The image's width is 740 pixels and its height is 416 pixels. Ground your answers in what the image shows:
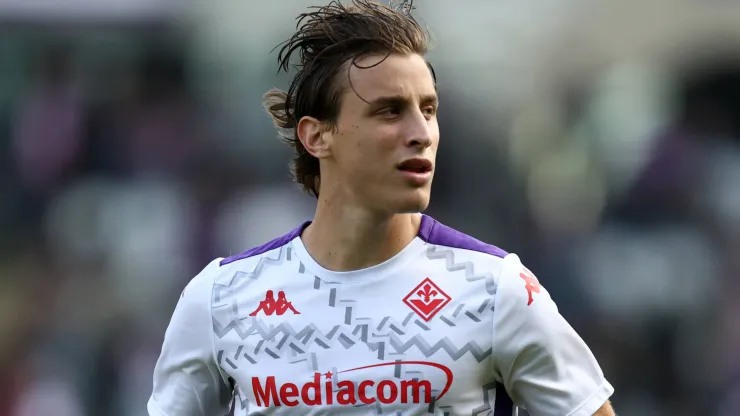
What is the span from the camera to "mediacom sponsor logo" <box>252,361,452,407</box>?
3.79 meters

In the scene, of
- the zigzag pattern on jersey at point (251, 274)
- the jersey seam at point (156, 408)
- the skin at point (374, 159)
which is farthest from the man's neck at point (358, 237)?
the jersey seam at point (156, 408)

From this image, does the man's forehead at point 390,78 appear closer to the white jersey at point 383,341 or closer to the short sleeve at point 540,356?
the white jersey at point 383,341

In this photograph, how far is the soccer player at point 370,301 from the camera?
12.5 feet

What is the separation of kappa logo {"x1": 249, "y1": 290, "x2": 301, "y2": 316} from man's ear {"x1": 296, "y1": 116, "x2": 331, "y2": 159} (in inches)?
18.7

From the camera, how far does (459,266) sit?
3.97m

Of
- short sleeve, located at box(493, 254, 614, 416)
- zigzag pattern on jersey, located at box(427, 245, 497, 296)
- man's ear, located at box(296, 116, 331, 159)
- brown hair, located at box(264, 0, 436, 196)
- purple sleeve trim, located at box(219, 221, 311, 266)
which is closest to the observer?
short sleeve, located at box(493, 254, 614, 416)

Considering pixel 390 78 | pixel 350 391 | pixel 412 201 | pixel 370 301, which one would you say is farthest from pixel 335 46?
pixel 350 391

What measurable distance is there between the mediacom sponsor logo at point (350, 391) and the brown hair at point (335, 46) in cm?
82

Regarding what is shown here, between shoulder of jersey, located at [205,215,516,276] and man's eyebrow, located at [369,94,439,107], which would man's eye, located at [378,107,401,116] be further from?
shoulder of jersey, located at [205,215,516,276]

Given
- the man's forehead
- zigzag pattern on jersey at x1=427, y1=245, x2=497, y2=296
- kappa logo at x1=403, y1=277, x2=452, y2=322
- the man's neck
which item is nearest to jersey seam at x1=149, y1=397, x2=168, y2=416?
the man's neck

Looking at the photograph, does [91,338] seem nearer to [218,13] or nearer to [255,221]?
[255,221]

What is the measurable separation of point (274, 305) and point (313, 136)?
0.57 metres

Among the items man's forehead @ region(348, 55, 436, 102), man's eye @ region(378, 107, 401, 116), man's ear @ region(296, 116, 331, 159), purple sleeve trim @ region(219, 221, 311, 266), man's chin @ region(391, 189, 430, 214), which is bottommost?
purple sleeve trim @ region(219, 221, 311, 266)

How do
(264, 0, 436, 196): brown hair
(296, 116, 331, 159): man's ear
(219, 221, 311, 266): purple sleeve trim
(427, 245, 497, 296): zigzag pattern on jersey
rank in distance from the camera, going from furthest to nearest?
(219, 221, 311, 266): purple sleeve trim
(296, 116, 331, 159): man's ear
(264, 0, 436, 196): brown hair
(427, 245, 497, 296): zigzag pattern on jersey
